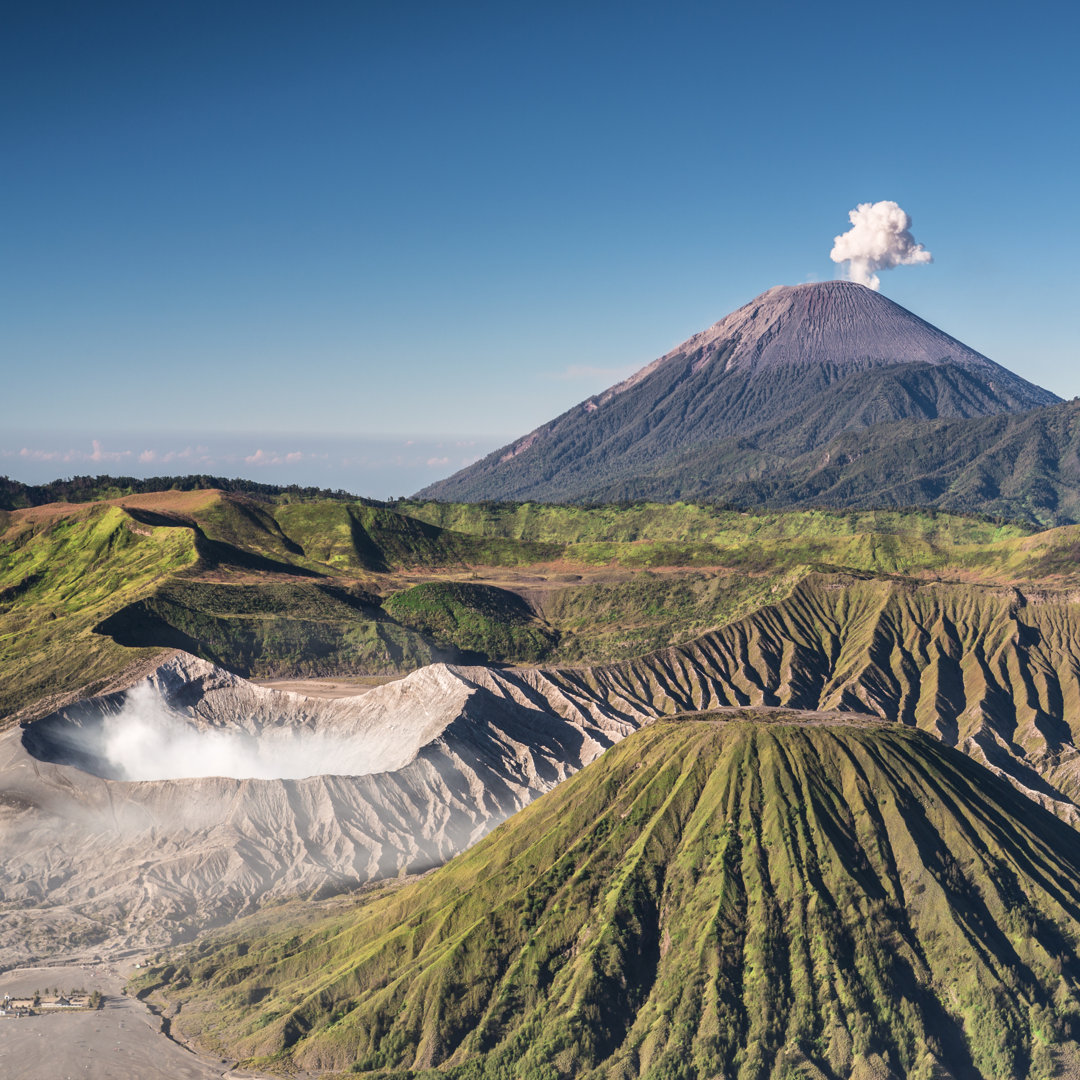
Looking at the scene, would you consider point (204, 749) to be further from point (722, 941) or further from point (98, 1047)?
point (722, 941)

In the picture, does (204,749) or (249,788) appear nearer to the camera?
(249,788)

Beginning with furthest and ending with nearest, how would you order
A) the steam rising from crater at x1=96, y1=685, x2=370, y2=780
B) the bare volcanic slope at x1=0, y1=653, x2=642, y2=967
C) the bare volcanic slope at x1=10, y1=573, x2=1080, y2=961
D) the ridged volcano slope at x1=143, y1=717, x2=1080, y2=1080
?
1. the steam rising from crater at x1=96, y1=685, x2=370, y2=780
2. the bare volcanic slope at x1=10, y1=573, x2=1080, y2=961
3. the bare volcanic slope at x1=0, y1=653, x2=642, y2=967
4. the ridged volcano slope at x1=143, y1=717, x2=1080, y2=1080

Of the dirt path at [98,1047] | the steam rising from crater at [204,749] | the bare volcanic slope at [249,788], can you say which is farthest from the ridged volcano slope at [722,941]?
the steam rising from crater at [204,749]

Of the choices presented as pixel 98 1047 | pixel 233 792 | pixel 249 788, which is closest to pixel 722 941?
pixel 98 1047

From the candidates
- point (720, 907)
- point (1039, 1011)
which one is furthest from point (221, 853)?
point (1039, 1011)

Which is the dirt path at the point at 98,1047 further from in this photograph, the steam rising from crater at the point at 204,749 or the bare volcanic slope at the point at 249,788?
the steam rising from crater at the point at 204,749

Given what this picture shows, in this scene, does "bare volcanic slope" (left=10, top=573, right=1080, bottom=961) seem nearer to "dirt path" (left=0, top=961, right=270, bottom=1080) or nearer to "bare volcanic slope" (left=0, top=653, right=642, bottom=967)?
"bare volcanic slope" (left=0, top=653, right=642, bottom=967)

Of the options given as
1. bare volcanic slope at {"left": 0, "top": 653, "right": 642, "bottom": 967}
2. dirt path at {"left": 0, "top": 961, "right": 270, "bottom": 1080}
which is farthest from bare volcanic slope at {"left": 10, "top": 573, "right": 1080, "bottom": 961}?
dirt path at {"left": 0, "top": 961, "right": 270, "bottom": 1080}

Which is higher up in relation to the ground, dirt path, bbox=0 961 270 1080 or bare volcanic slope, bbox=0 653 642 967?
bare volcanic slope, bbox=0 653 642 967
